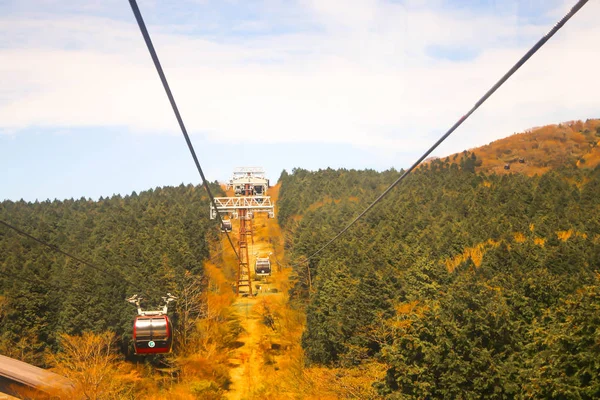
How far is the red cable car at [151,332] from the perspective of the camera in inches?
901

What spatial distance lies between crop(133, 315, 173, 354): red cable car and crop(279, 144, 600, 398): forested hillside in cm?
1036

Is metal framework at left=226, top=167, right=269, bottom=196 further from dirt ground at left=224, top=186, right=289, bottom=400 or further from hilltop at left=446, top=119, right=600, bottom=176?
hilltop at left=446, top=119, right=600, bottom=176

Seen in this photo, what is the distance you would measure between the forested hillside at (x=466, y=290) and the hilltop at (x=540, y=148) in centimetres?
5765

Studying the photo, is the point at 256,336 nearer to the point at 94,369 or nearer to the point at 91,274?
the point at 91,274

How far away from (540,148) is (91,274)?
123 metres

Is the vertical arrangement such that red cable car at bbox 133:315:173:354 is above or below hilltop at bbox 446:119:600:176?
below

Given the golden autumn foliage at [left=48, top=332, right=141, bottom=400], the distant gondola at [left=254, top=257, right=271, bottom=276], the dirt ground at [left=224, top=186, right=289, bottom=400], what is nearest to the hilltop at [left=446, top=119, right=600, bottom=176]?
the dirt ground at [left=224, top=186, right=289, bottom=400]

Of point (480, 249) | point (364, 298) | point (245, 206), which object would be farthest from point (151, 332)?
point (480, 249)

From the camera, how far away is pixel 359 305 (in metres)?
37.6

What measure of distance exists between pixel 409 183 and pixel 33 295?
53.1 metres

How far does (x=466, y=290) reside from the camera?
95.5 feet

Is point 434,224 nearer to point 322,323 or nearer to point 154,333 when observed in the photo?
point 322,323

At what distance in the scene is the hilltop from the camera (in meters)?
129

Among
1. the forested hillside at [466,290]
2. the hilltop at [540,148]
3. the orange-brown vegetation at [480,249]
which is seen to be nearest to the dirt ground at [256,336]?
the forested hillside at [466,290]
